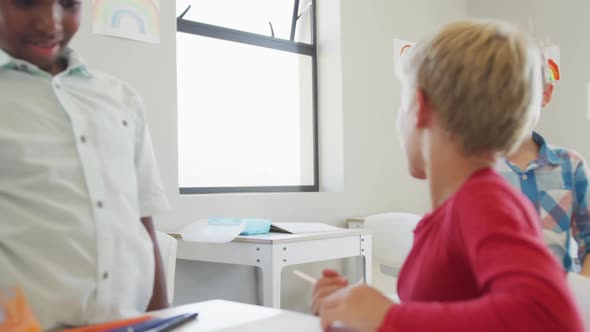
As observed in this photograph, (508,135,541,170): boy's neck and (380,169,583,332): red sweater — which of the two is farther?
(508,135,541,170): boy's neck

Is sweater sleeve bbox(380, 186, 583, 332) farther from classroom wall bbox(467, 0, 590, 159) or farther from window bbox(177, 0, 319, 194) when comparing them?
classroom wall bbox(467, 0, 590, 159)

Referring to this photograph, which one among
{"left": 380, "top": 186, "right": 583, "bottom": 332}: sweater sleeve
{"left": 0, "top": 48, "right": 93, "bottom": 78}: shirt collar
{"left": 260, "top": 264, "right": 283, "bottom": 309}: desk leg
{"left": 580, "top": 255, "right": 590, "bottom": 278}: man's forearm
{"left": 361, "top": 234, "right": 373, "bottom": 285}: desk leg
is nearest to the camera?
{"left": 380, "top": 186, "right": 583, "bottom": 332}: sweater sleeve

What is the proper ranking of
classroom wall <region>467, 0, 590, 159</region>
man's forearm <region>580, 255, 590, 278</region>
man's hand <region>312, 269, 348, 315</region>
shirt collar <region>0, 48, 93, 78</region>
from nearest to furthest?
man's hand <region>312, 269, 348, 315</region>
shirt collar <region>0, 48, 93, 78</region>
man's forearm <region>580, 255, 590, 278</region>
classroom wall <region>467, 0, 590, 159</region>

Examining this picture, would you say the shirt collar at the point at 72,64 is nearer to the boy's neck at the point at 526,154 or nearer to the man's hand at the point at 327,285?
the man's hand at the point at 327,285

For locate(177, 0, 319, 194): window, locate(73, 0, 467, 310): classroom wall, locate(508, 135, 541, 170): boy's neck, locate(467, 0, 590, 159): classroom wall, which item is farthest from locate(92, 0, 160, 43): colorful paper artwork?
locate(467, 0, 590, 159): classroom wall

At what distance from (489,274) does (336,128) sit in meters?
2.76

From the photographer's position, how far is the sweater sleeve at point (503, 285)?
0.51 metres

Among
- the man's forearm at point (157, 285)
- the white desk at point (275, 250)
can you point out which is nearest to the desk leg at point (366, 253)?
the white desk at point (275, 250)

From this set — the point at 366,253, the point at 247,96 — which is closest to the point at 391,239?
the point at 366,253

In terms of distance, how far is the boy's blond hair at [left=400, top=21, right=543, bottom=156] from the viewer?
0.63 m

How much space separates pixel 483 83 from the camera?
0.63 m

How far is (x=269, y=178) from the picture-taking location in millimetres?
3230

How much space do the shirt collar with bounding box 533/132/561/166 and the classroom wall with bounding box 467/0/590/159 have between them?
2072mm

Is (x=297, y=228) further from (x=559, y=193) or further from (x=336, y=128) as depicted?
(x=559, y=193)
